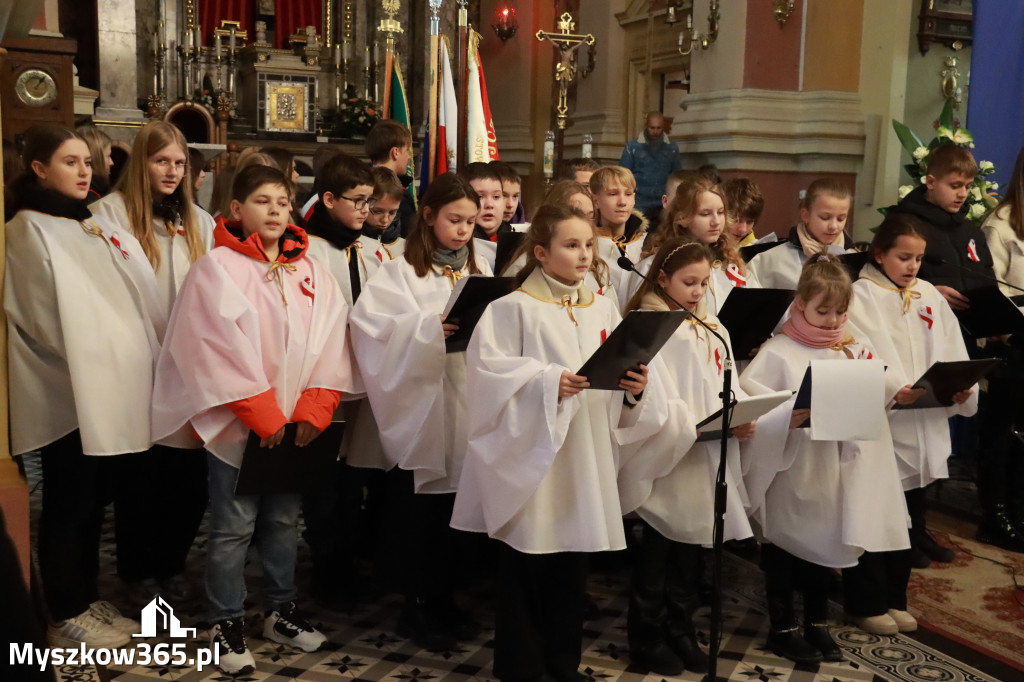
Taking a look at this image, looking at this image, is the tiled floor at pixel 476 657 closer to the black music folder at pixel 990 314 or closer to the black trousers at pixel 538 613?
the black trousers at pixel 538 613

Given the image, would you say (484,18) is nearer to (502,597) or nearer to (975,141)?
(975,141)

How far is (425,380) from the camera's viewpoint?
141 inches

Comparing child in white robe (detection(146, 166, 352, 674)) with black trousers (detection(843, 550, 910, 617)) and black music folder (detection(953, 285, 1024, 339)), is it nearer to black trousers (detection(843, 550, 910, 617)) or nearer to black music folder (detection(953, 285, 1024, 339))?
black trousers (detection(843, 550, 910, 617))

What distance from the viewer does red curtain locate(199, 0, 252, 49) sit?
513 inches

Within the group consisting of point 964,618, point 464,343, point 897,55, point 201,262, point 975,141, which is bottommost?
point 964,618

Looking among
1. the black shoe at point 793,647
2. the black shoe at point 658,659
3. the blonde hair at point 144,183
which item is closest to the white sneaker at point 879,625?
the black shoe at point 793,647

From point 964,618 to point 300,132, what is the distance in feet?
33.3

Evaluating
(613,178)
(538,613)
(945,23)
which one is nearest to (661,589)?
(538,613)

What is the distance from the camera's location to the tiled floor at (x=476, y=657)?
344cm

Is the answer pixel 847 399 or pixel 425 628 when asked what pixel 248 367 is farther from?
pixel 847 399

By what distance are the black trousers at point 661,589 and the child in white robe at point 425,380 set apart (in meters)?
0.63

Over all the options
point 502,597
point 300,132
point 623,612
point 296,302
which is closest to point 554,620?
point 502,597

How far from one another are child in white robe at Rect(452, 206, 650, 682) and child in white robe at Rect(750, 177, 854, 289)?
1466 millimetres

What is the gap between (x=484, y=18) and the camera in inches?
567
